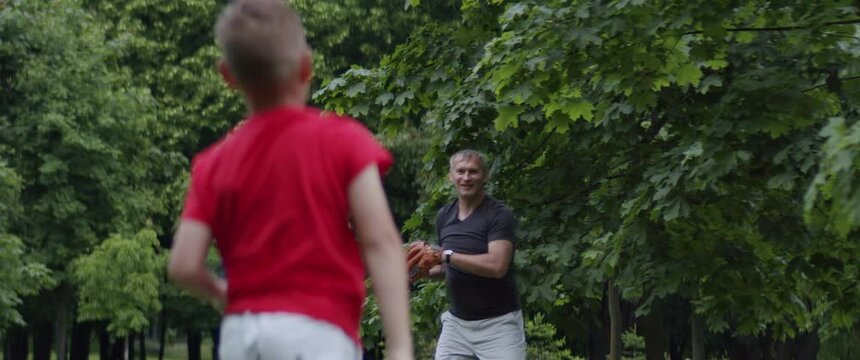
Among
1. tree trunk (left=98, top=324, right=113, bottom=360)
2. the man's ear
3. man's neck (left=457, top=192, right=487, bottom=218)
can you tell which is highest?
tree trunk (left=98, top=324, right=113, bottom=360)

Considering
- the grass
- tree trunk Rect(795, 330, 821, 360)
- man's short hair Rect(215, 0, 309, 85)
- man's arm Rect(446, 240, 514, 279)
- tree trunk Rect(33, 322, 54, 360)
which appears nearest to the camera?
man's short hair Rect(215, 0, 309, 85)

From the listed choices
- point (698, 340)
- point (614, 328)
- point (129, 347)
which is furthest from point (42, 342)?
point (614, 328)

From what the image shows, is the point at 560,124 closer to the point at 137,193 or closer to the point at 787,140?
the point at 787,140

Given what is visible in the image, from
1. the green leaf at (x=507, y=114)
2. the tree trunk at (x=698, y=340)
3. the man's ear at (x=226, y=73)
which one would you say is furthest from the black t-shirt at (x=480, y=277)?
the tree trunk at (x=698, y=340)

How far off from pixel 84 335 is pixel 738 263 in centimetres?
3691

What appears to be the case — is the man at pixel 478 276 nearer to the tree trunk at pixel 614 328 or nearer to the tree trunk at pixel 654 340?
the tree trunk at pixel 614 328

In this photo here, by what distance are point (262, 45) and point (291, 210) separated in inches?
13.8

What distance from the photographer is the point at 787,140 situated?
43.1 ft

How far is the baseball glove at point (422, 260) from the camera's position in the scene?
30.0 ft

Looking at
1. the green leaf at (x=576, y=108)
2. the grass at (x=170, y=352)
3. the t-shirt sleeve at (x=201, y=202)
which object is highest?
the grass at (x=170, y=352)

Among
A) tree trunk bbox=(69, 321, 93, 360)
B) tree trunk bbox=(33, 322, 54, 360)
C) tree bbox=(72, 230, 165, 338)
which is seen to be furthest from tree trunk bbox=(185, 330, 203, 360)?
tree bbox=(72, 230, 165, 338)

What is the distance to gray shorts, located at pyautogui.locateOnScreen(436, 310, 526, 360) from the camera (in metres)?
9.16

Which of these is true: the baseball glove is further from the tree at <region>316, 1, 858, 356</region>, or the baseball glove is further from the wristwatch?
the tree at <region>316, 1, 858, 356</region>

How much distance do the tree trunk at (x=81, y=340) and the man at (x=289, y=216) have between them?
46116mm
